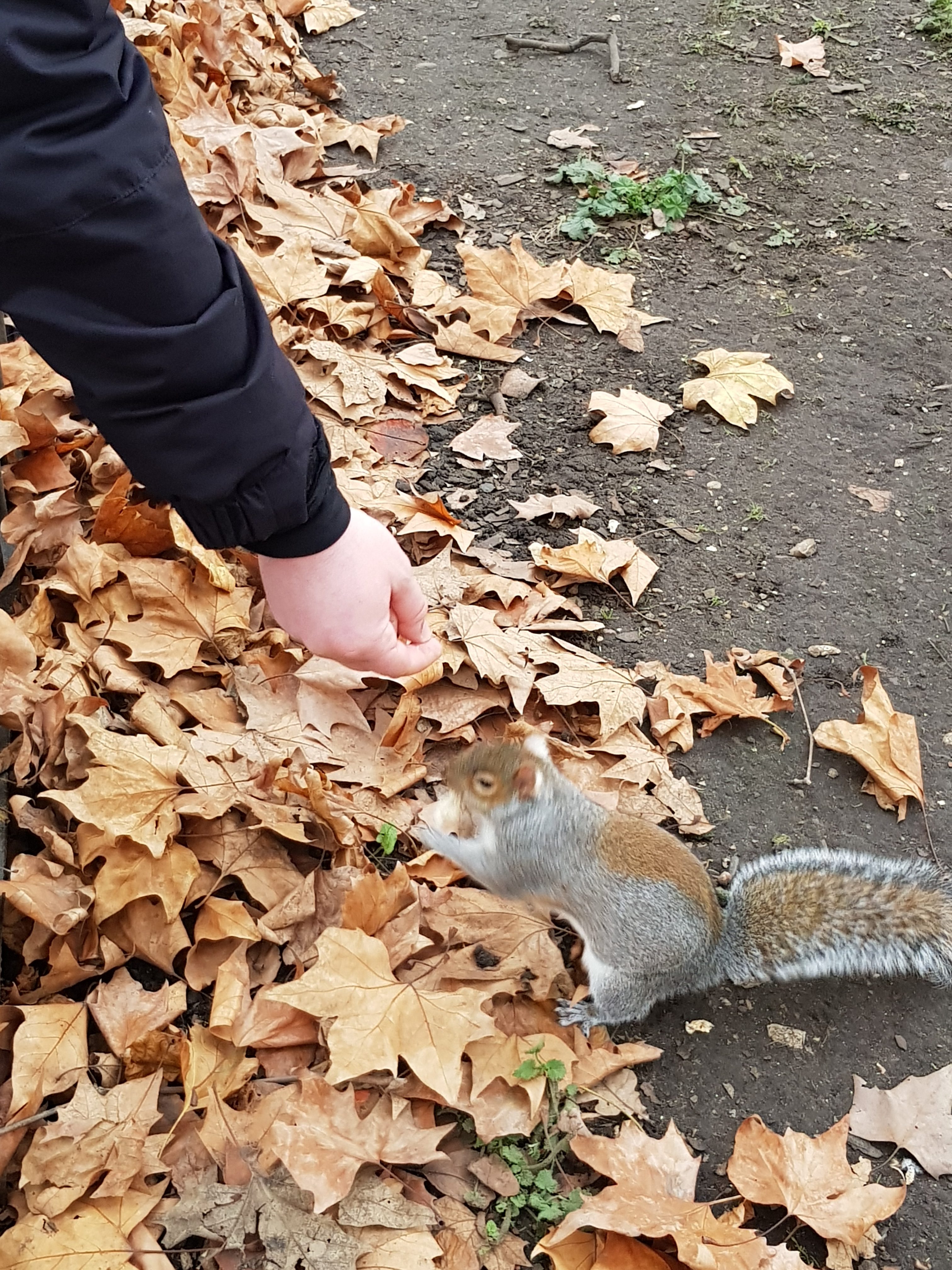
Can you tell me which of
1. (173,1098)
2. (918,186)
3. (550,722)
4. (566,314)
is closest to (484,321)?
(566,314)

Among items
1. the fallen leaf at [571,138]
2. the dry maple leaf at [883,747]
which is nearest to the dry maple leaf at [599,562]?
the dry maple leaf at [883,747]

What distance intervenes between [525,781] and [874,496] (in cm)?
144

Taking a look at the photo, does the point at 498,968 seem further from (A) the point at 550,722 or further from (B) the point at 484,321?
(B) the point at 484,321

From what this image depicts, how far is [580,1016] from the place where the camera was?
1.75 meters

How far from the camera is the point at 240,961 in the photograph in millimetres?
1636

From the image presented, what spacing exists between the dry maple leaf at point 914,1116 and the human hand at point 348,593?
1.06 metres

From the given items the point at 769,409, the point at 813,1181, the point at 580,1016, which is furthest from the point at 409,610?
the point at 769,409

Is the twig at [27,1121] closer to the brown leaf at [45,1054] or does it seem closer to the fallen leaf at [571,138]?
the brown leaf at [45,1054]

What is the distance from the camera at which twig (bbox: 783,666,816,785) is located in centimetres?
211

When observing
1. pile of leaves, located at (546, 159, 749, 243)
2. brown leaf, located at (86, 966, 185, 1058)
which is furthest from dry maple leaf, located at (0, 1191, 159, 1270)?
pile of leaves, located at (546, 159, 749, 243)

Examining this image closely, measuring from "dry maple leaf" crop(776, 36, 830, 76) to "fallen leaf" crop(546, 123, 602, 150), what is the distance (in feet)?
3.27

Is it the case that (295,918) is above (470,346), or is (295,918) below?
below

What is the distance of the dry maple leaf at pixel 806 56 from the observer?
165 inches

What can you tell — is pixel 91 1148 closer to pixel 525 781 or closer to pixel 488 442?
pixel 525 781
